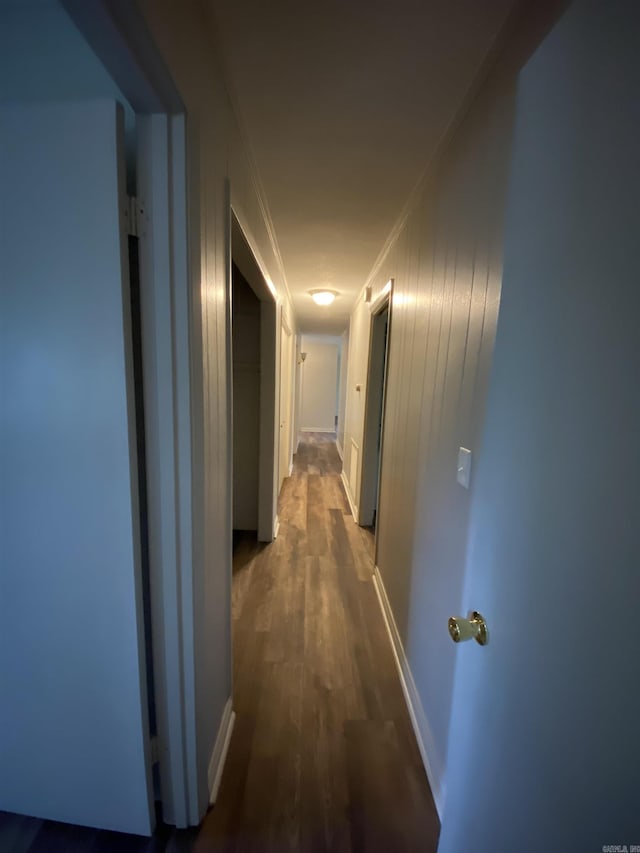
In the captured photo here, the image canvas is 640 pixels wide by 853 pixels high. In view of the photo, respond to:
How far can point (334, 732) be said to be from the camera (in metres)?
1.37

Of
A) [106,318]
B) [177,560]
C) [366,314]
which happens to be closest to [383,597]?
[177,560]

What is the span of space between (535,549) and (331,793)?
4.25 feet

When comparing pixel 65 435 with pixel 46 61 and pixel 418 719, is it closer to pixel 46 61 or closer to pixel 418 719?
pixel 46 61

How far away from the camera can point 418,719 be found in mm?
1369

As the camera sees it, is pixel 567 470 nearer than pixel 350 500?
Yes

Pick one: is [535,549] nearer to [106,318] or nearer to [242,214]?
[106,318]

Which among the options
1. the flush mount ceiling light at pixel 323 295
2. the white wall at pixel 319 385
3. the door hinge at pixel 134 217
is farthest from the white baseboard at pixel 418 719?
the white wall at pixel 319 385

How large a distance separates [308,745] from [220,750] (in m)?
0.34

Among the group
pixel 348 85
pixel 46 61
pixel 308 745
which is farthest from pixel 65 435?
pixel 308 745

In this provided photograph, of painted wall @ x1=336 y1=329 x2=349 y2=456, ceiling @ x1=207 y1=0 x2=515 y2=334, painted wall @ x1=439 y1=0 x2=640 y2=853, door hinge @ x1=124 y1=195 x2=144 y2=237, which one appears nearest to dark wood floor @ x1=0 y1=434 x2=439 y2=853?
painted wall @ x1=439 y1=0 x2=640 y2=853

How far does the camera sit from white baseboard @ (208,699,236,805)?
3.72 feet

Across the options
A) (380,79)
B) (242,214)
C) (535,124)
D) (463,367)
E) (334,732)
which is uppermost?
(380,79)

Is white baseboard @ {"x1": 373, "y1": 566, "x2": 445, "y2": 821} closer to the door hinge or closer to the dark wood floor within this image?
the dark wood floor

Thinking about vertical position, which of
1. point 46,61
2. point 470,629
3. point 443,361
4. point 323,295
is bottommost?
point 470,629
